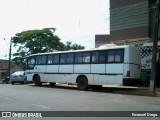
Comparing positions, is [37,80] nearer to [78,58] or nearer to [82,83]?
[78,58]

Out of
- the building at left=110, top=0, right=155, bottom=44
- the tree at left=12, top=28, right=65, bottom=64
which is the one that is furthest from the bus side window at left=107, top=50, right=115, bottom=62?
the tree at left=12, top=28, right=65, bottom=64

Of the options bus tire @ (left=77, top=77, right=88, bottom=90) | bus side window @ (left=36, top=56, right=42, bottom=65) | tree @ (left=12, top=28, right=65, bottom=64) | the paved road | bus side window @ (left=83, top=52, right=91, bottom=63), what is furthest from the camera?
tree @ (left=12, top=28, right=65, bottom=64)

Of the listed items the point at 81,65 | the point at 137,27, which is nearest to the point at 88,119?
the point at 81,65

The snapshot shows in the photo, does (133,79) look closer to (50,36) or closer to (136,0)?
(136,0)

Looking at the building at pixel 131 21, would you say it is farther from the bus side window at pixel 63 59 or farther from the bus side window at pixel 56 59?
the bus side window at pixel 56 59

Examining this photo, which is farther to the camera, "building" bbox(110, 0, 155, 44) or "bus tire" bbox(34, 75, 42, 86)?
"bus tire" bbox(34, 75, 42, 86)

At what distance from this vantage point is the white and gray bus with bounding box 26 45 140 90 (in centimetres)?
2230

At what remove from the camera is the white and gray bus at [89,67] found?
2230cm

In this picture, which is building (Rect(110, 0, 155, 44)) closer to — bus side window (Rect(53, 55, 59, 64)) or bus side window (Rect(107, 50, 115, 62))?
bus side window (Rect(107, 50, 115, 62))

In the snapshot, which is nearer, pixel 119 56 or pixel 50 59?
pixel 119 56

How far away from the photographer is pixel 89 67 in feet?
80.8

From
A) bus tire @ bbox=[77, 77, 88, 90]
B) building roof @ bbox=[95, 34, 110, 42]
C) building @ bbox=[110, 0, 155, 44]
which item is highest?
building roof @ bbox=[95, 34, 110, 42]

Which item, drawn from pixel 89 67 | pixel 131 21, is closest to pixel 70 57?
pixel 89 67

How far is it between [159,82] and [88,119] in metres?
16.1
